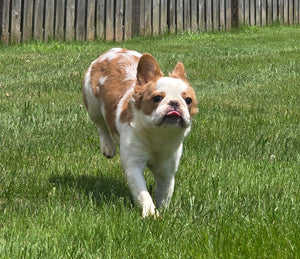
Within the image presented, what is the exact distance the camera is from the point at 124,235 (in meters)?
3.10

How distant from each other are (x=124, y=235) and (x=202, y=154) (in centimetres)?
214

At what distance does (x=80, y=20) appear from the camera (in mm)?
13359

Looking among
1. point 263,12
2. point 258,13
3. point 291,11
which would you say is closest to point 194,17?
point 258,13

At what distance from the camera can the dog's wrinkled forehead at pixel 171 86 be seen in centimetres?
365

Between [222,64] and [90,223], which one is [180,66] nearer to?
[90,223]

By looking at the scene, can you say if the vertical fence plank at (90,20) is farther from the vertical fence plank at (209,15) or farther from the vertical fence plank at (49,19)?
the vertical fence plank at (209,15)

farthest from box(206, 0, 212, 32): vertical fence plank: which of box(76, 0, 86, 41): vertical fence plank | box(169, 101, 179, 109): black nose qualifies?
box(169, 101, 179, 109): black nose

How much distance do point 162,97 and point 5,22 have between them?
9586 millimetres

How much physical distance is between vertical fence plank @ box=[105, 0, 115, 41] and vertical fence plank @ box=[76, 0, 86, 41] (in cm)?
58

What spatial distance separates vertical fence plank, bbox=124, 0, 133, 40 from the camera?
45.8 feet

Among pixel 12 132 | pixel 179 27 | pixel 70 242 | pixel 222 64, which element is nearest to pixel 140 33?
pixel 179 27

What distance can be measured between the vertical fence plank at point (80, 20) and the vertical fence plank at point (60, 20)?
37cm

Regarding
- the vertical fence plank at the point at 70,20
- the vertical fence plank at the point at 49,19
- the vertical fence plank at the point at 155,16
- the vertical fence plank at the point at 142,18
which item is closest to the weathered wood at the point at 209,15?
the vertical fence plank at the point at 155,16

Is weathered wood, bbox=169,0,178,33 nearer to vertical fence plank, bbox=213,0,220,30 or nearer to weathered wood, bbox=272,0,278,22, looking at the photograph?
vertical fence plank, bbox=213,0,220,30
